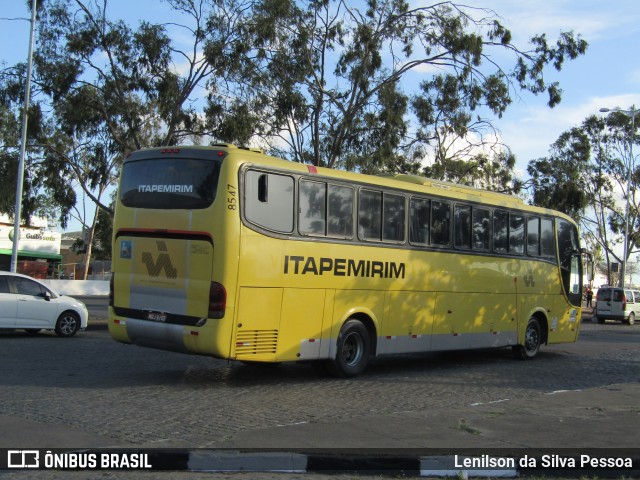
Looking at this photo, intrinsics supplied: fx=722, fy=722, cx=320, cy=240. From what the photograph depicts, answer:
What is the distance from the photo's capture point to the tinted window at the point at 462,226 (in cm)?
1477

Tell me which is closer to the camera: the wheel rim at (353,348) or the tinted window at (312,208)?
the tinted window at (312,208)

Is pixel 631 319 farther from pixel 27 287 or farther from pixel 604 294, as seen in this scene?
pixel 27 287

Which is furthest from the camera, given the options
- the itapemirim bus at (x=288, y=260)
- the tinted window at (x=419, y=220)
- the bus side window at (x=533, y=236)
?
the bus side window at (x=533, y=236)

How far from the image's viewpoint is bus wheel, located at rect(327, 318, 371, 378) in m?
12.3

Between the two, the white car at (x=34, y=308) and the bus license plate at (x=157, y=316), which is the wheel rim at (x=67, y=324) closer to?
the white car at (x=34, y=308)

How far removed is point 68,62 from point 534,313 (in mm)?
16681

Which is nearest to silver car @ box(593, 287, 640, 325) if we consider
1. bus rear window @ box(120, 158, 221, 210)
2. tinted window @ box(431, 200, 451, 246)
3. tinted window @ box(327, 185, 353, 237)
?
tinted window @ box(431, 200, 451, 246)

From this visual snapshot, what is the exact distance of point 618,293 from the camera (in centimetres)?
3831

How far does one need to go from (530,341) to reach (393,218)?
6137 mm

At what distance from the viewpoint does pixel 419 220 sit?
45.4 feet

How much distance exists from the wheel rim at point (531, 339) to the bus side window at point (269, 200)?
27.3ft

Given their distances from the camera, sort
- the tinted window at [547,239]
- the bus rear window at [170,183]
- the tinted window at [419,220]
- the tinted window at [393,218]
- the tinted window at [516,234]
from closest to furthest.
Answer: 1. the bus rear window at [170,183]
2. the tinted window at [393,218]
3. the tinted window at [419,220]
4. the tinted window at [516,234]
5. the tinted window at [547,239]

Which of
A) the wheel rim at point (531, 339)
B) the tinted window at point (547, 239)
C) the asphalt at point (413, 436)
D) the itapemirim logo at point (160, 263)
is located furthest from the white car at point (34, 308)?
the tinted window at point (547, 239)

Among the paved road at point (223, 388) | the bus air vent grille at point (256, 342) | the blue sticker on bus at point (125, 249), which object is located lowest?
the paved road at point (223, 388)
